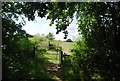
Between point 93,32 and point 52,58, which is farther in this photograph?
point 52,58

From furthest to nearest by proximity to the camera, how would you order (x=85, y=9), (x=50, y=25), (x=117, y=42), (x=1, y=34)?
1. (x=50, y=25)
2. (x=85, y=9)
3. (x=117, y=42)
4. (x=1, y=34)

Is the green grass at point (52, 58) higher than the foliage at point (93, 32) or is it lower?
lower

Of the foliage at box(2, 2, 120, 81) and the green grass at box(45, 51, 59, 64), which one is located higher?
the foliage at box(2, 2, 120, 81)

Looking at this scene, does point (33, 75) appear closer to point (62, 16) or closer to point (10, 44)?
point (10, 44)

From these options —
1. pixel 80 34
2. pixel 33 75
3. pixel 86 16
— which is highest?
pixel 86 16

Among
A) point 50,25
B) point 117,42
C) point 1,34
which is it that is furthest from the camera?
point 50,25

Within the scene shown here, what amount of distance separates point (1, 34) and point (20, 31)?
34.7 inches

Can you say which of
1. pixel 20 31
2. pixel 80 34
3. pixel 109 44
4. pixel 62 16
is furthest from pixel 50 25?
pixel 109 44

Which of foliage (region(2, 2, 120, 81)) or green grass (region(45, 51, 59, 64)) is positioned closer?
foliage (region(2, 2, 120, 81))

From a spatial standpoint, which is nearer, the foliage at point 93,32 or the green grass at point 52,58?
the foliage at point 93,32

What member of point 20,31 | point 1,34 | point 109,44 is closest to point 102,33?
point 109,44

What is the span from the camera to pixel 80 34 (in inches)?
475

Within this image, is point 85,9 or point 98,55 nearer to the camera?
point 98,55

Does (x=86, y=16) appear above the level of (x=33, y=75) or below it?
above
